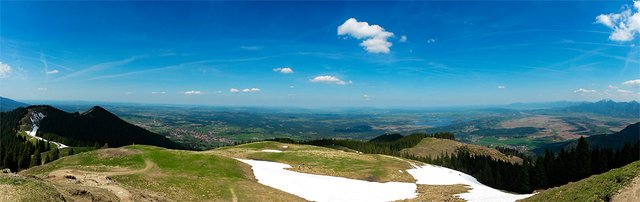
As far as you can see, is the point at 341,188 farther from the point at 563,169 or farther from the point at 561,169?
the point at 561,169

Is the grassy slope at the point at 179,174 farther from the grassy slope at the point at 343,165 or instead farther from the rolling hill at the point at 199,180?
the grassy slope at the point at 343,165

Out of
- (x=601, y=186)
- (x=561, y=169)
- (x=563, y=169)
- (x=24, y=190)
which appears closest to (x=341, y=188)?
(x=601, y=186)

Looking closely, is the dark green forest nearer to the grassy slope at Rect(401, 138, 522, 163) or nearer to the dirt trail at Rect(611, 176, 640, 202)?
the dirt trail at Rect(611, 176, 640, 202)

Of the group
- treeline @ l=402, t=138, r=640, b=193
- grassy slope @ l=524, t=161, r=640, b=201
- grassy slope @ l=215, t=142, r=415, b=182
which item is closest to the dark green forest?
treeline @ l=402, t=138, r=640, b=193

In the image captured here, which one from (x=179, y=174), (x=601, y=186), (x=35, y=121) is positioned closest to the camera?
(x=601, y=186)

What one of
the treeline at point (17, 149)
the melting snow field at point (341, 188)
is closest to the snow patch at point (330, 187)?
the melting snow field at point (341, 188)

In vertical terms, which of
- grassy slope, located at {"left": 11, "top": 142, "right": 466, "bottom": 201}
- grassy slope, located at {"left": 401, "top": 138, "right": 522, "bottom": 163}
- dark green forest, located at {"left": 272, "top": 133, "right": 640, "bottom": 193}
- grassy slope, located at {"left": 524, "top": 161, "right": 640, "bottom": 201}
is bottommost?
grassy slope, located at {"left": 401, "top": 138, "right": 522, "bottom": 163}
